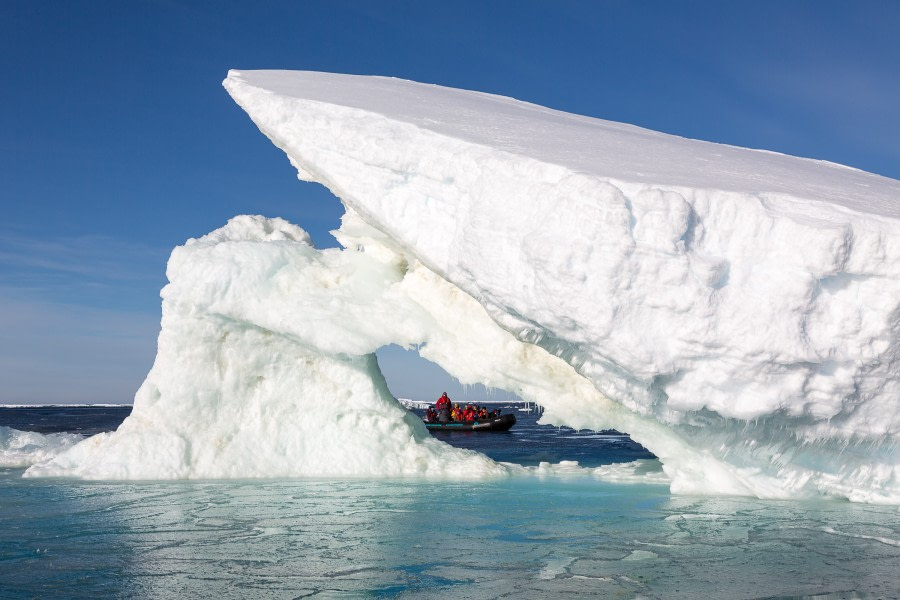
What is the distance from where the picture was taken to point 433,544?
6.93 metres

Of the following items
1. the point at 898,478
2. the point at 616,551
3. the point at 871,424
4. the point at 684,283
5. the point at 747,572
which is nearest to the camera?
the point at 747,572

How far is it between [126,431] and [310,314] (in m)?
3.41

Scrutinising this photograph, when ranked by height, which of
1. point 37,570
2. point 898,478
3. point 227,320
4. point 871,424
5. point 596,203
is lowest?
point 37,570

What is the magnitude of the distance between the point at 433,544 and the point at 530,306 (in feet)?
8.37

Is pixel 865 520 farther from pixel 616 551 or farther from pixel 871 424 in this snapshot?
pixel 616 551

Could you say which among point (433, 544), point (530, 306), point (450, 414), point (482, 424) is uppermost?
point (530, 306)

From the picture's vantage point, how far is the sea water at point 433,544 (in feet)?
18.0

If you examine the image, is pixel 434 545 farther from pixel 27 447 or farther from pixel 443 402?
pixel 443 402

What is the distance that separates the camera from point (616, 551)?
6633 millimetres

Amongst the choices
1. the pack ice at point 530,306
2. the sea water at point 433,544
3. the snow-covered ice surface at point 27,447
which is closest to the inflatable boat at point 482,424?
the snow-covered ice surface at point 27,447

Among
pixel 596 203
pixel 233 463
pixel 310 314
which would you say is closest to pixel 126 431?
pixel 233 463

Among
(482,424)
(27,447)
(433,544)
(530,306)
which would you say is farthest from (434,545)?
(482,424)

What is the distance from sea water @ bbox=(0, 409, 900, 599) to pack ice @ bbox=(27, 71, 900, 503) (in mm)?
1076

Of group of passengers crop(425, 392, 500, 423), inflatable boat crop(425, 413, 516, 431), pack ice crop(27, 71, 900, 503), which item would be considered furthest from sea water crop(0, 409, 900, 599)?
group of passengers crop(425, 392, 500, 423)
